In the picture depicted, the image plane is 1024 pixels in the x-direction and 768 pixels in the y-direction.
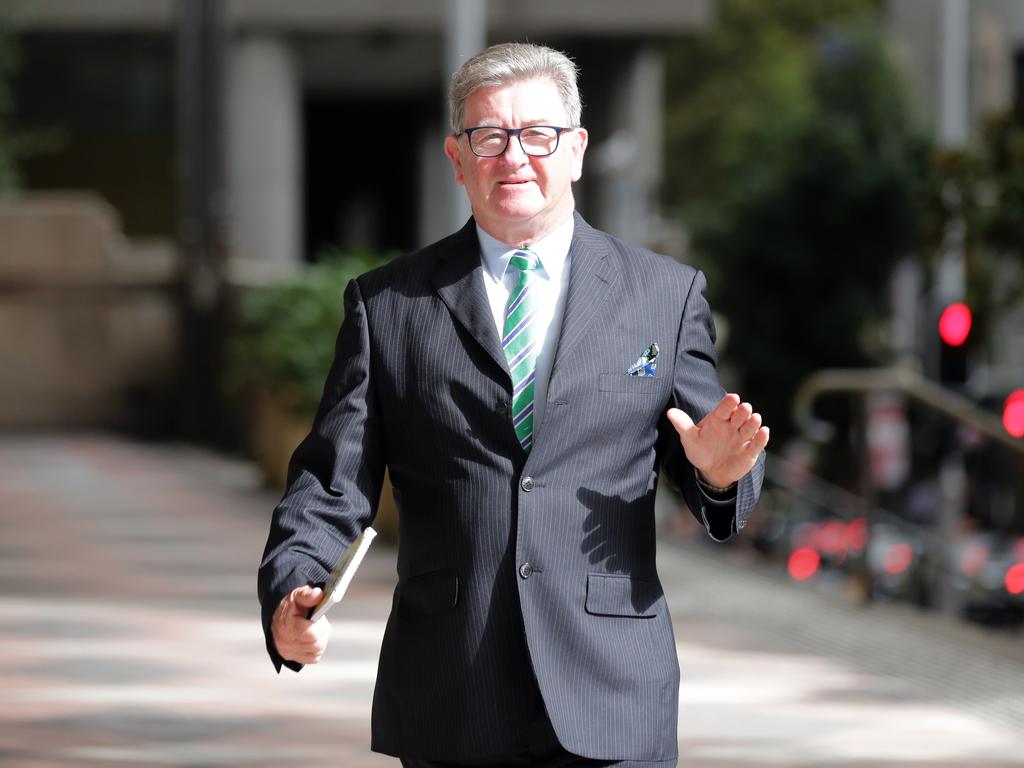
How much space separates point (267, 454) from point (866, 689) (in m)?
7.81

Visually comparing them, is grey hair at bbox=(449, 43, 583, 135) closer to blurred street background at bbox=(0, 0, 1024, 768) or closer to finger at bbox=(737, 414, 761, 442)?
finger at bbox=(737, 414, 761, 442)

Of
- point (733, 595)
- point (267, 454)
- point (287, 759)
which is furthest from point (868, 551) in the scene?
point (267, 454)

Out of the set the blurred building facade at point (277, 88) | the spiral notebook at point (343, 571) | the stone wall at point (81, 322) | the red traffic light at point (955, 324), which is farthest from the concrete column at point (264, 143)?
the spiral notebook at point (343, 571)

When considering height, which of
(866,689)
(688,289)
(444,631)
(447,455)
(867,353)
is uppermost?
(688,289)

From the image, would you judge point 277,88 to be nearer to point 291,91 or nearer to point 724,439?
point 291,91

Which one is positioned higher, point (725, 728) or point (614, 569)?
point (614, 569)

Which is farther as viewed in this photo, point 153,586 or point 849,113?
point 849,113

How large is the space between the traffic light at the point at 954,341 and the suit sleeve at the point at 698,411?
27.1 ft

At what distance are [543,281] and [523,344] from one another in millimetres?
111

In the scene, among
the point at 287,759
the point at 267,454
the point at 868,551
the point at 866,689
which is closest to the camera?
the point at 287,759

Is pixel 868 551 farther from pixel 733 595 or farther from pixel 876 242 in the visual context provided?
pixel 876 242

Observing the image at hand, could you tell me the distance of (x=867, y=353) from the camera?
30422mm

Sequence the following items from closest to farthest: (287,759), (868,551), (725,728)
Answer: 1. (287,759)
2. (725,728)
3. (868,551)

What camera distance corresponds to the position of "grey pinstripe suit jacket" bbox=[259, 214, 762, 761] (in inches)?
113
